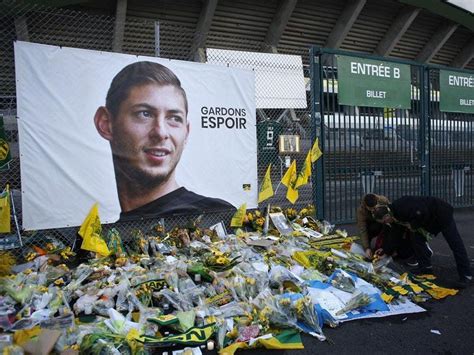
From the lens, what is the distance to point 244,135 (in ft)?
19.8

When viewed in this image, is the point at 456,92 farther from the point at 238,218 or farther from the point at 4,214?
the point at 4,214

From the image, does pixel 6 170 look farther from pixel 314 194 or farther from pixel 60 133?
pixel 314 194

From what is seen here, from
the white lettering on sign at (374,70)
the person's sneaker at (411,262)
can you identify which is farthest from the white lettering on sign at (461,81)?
the person's sneaker at (411,262)

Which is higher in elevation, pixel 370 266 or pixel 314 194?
pixel 314 194

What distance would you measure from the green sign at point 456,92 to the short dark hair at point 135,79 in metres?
5.46

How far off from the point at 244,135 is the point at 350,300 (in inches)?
120

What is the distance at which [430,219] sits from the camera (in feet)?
15.0

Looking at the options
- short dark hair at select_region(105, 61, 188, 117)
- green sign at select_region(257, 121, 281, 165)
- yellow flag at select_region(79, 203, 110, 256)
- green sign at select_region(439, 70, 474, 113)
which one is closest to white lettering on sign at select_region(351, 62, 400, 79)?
green sign at select_region(439, 70, 474, 113)

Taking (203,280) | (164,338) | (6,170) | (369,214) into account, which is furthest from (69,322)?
(369,214)

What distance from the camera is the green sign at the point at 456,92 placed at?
26.5 feet

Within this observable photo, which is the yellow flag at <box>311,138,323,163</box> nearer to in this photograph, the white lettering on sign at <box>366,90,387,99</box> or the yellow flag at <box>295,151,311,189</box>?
the yellow flag at <box>295,151,311,189</box>

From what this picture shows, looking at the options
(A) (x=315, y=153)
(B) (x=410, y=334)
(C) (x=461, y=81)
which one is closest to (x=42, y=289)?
(B) (x=410, y=334)

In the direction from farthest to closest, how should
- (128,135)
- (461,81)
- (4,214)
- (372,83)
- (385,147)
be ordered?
(461,81), (385,147), (372,83), (128,135), (4,214)

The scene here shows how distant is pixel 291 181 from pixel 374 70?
8.25 feet
